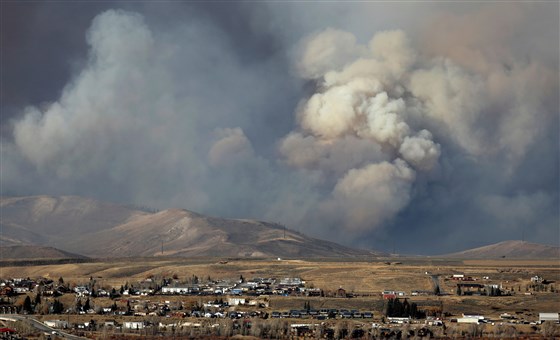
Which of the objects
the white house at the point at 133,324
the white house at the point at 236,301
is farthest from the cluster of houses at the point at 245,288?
the white house at the point at 133,324

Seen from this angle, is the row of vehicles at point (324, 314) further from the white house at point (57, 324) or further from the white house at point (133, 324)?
the white house at point (57, 324)

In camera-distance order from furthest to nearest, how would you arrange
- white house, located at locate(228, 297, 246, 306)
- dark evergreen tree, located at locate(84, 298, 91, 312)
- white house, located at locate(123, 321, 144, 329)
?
white house, located at locate(228, 297, 246, 306) → dark evergreen tree, located at locate(84, 298, 91, 312) → white house, located at locate(123, 321, 144, 329)

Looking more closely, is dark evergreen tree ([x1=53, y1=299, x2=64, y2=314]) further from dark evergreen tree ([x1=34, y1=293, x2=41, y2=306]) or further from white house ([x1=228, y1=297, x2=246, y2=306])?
white house ([x1=228, y1=297, x2=246, y2=306])

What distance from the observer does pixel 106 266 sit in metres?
160

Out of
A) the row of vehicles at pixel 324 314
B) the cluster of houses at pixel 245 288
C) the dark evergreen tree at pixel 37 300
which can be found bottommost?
the row of vehicles at pixel 324 314

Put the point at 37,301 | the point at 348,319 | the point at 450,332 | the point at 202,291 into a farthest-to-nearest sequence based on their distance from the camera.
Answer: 1. the point at 202,291
2. the point at 37,301
3. the point at 348,319
4. the point at 450,332

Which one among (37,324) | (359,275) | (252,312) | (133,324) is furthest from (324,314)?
(359,275)

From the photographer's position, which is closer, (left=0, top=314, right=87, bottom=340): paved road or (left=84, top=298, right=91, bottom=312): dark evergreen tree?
(left=0, top=314, right=87, bottom=340): paved road

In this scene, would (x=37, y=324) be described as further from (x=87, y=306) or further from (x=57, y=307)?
(x=87, y=306)

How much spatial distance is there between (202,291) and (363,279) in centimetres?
2313


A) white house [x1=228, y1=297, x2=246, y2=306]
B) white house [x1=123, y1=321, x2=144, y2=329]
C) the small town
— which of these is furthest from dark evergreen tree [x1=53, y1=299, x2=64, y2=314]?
white house [x1=228, y1=297, x2=246, y2=306]

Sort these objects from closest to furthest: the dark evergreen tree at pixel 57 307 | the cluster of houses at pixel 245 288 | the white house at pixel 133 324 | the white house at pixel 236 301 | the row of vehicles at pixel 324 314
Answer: the white house at pixel 133 324, the row of vehicles at pixel 324 314, the dark evergreen tree at pixel 57 307, the white house at pixel 236 301, the cluster of houses at pixel 245 288

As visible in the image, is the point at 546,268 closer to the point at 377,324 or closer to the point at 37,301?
the point at 377,324

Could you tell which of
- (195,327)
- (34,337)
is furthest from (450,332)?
(34,337)
